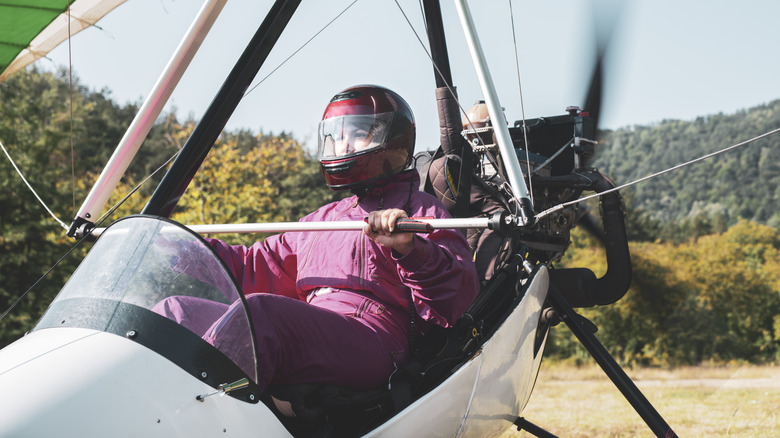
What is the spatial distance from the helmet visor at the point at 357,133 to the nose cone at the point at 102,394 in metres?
1.38

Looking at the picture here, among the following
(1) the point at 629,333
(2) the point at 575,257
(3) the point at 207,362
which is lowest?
(1) the point at 629,333

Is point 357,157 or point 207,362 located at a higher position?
point 357,157

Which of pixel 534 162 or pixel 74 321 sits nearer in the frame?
pixel 74 321

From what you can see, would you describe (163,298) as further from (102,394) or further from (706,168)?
(706,168)

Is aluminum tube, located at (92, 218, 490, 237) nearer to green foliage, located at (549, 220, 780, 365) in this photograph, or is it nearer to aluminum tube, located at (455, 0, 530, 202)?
aluminum tube, located at (455, 0, 530, 202)

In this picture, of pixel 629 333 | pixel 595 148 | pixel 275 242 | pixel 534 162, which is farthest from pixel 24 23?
pixel 629 333

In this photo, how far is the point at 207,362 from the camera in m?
1.92

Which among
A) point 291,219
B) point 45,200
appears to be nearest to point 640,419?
point 45,200

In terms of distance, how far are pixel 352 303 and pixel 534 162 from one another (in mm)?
1971

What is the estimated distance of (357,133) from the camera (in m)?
3.05

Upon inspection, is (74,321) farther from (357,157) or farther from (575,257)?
(575,257)

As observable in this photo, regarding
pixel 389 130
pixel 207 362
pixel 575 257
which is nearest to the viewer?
pixel 207 362

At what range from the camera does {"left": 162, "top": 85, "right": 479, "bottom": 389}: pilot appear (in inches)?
90.0

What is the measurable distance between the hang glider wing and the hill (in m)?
32.0
